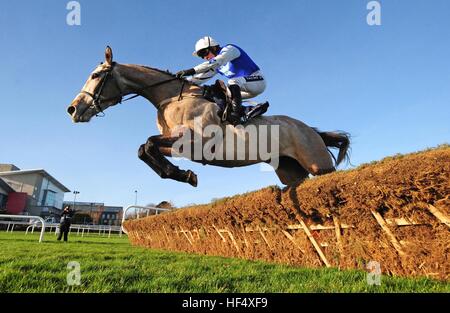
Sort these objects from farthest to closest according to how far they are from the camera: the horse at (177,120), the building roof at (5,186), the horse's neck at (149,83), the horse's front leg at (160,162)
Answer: the building roof at (5,186) < the horse's neck at (149,83) < the horse at (177,120) < the horse's front leg at (160,162)

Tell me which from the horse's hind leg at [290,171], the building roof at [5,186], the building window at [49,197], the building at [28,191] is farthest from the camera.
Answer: the building window at [49,197]

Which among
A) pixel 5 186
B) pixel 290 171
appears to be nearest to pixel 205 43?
pixel 290 171

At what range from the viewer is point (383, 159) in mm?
4312

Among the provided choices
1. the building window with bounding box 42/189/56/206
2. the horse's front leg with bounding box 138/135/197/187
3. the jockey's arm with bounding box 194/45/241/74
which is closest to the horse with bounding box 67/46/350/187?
the horse's front leg with bounding box 138/135/197/187

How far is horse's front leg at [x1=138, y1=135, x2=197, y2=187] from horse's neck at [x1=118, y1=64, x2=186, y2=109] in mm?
1036

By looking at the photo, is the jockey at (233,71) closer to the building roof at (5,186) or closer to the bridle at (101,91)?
the bridle at (101,91)

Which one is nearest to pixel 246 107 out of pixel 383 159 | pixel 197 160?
pixel 197 160

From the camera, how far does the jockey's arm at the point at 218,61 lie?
17.9ft

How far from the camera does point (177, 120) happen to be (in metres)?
5.36

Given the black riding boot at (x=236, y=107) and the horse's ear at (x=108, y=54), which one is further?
the horse's ear at (x=108, y=54)

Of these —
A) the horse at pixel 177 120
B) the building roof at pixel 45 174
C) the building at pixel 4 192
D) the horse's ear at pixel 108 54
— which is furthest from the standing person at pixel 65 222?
the building at pixel 4 192
